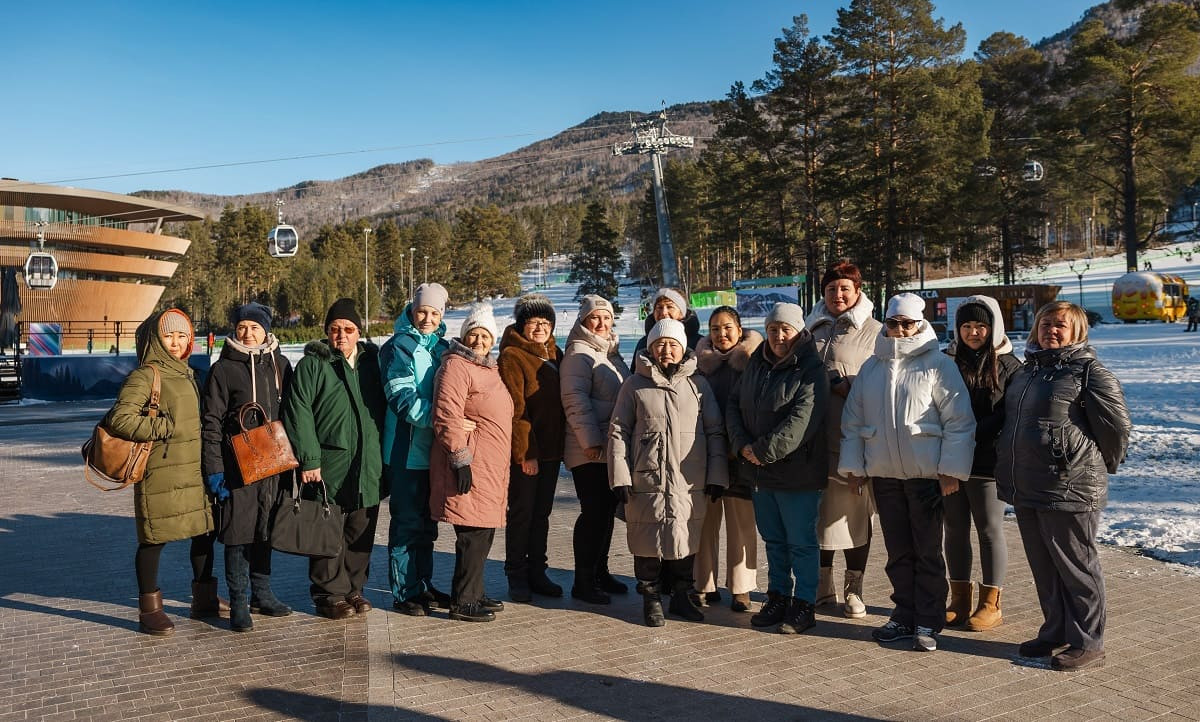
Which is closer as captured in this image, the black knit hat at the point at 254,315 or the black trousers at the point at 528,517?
the black knit hat at the point at 254,315

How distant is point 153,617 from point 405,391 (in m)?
1.87

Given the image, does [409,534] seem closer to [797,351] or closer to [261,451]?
[261,451]

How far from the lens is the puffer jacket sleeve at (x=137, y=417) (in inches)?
182

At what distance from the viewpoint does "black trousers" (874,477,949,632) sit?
4578mm

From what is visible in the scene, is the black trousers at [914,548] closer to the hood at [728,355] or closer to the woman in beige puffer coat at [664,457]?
the woman in beige puffer coat at [664,457]

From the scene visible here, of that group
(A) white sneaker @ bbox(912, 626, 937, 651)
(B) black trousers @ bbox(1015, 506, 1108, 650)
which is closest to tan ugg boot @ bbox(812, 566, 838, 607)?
(A) white sneaker @ bbox(912, 626, 937, 651)

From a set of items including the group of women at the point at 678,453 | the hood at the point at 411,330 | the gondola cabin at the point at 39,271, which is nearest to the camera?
the group of women at the point at 678,453

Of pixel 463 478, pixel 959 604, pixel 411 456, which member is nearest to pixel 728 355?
pixel 463 478

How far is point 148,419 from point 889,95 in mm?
35817

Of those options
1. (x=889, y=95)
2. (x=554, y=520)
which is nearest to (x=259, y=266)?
(x=889, y=95)

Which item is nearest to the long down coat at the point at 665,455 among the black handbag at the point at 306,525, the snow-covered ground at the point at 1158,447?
the black handbag at the point at 306,525

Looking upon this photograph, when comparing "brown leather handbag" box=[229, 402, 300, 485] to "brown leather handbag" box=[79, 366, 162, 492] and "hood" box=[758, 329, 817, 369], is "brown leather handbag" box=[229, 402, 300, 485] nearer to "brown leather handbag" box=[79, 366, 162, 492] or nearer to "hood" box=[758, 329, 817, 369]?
"brown leather handbag" box=[79, 366, 162, 492]

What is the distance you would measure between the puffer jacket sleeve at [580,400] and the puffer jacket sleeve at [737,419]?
0.78 metres

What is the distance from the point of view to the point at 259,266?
90.1m
